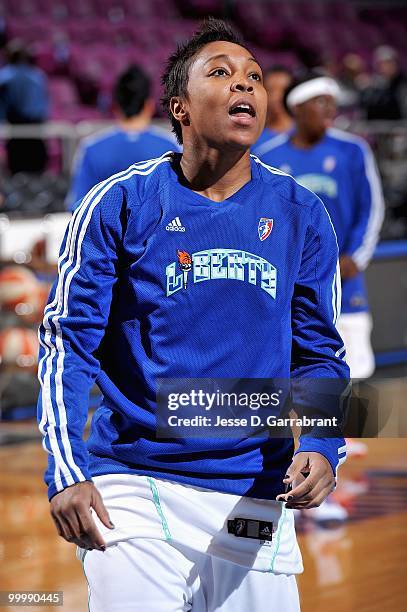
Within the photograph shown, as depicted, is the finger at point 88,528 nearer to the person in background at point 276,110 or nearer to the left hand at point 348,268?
the left hand at point 348,268

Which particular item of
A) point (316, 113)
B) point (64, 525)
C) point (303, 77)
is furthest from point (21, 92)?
point (64, 525)

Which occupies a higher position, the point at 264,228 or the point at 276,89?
the point at 276,89

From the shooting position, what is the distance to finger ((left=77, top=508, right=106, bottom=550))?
2.29 m

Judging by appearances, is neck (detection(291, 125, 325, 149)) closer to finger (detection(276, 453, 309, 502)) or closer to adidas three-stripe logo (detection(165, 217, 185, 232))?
adidas three-stripe logo (detection(165, 217, 185, 232))

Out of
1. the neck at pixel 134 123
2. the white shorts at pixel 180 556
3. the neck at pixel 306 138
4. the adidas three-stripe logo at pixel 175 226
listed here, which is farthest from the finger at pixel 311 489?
the neck at pixel 134 123

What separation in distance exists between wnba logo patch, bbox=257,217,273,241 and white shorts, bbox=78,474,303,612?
52 cm

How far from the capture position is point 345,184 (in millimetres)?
6422

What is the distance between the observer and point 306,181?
6.32 metres

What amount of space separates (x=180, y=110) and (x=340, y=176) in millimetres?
3807

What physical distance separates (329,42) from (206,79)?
1795 cm

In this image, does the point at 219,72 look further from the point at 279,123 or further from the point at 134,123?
the point at 279,123

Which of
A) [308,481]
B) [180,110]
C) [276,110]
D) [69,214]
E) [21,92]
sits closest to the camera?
[308,481]

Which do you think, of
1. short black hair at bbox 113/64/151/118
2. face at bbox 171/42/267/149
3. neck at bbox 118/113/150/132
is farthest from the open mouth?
short black hair at bbox 113/64/151/118

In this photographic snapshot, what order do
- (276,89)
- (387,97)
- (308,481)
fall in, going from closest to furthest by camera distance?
(308,481) → (276,89) → (387,97)
